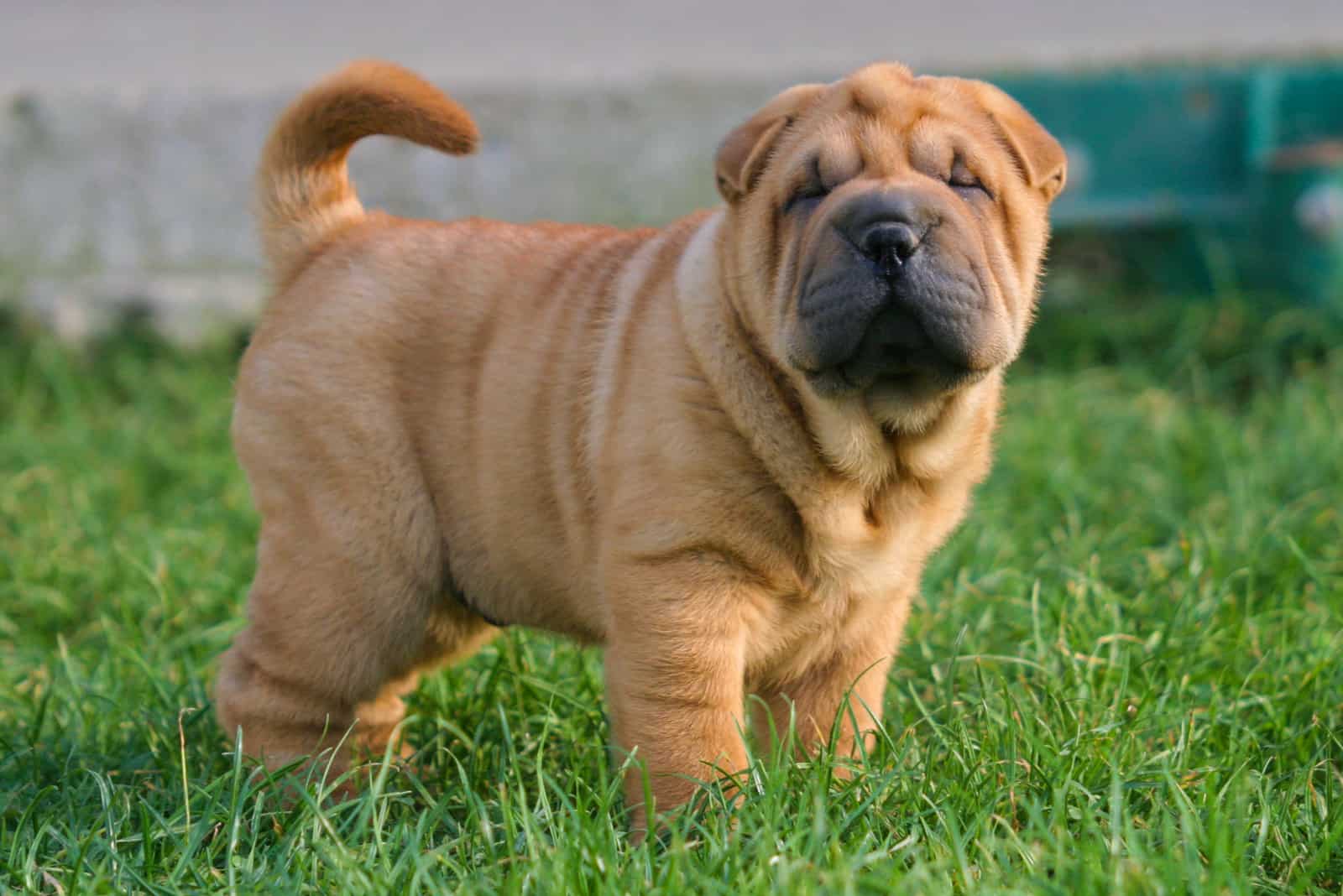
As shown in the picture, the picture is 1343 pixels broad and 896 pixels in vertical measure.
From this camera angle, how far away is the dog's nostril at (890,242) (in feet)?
8.05

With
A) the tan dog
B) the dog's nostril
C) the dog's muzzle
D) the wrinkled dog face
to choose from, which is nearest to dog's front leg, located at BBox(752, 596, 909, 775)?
the tan dog

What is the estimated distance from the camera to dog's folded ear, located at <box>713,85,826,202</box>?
2.72m

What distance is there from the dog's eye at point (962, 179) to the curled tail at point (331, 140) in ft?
3.33

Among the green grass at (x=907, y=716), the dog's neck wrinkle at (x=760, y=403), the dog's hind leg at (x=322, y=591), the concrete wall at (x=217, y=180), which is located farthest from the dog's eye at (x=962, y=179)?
the concrete wall at (x=217, y=180)

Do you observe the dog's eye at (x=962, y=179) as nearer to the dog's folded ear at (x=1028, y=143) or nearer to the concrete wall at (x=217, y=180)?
the dog's folded ear at (x=1028, y=143)

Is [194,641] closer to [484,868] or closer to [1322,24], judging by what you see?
[484,868]

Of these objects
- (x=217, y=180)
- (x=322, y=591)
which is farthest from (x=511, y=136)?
(x=322, y=591)

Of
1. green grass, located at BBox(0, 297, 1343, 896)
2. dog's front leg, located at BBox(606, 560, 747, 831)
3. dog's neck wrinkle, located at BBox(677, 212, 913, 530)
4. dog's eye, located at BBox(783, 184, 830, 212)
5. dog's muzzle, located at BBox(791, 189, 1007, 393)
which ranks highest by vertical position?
dog's eye, located at BBox(783, 184, 830, 212)

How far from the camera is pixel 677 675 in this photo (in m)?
2.59

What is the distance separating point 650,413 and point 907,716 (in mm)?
1008

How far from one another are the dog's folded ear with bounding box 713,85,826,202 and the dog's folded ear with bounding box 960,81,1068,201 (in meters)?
0.33

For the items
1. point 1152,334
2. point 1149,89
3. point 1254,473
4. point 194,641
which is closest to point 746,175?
point 194,641

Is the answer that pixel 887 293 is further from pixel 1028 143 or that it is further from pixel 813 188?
pixel 1028 143

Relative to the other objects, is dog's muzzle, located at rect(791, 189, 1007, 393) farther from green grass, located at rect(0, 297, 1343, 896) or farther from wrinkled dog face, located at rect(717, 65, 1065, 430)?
green grass, located at rect(0, 297, 1343, 896)
